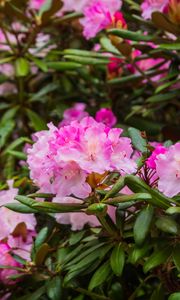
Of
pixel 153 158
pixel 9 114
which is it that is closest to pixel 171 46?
pixel 153 158

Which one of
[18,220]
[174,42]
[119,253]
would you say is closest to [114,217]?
[119,253]

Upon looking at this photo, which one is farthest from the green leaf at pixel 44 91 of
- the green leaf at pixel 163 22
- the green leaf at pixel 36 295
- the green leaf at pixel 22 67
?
the green leaf at pixel 36 295

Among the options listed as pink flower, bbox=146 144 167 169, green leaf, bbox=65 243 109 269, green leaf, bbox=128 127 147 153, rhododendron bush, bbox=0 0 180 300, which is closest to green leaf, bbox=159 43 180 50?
rhododendron bush, bbox=0 0 180 300

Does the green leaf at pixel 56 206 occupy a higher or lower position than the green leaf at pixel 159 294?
higher

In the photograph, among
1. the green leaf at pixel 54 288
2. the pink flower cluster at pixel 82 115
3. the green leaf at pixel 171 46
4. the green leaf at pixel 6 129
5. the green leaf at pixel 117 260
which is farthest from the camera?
the green leaf at pixel 6 129

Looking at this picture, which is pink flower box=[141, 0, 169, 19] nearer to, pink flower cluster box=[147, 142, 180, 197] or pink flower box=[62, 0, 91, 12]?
pink flower box=[62, 0, 91, 12]

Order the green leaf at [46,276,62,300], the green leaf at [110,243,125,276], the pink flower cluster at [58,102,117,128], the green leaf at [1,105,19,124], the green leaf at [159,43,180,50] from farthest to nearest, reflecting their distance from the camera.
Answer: the green leaf at [1,105,19,124] → the pink flower cluster at [58,102,117,128] → the green leaf at [159,43,180,50] → the green leaf at [46,276,62,300] → the green leaf at [110,243,125,276]

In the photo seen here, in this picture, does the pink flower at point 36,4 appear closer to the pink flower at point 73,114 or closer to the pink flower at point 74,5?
the pink flower at point 74,5

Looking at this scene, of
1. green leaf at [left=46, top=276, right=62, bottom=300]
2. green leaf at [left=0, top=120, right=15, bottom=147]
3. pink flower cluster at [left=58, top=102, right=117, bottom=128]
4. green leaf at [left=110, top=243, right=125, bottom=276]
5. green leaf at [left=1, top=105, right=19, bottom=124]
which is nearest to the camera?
green leaf at [left=110, top=243, right=125, bottom=276]
